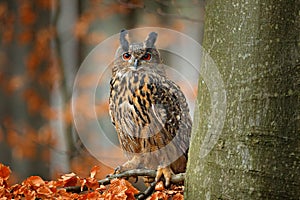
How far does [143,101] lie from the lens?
2.41m

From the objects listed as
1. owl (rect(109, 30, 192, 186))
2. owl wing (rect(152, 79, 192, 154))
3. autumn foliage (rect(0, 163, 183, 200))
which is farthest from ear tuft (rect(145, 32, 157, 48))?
autumn foliage (rect(0, 163, 183, 200))

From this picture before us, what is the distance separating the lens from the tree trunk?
1.37 metres

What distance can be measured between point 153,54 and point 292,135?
49.2 inches

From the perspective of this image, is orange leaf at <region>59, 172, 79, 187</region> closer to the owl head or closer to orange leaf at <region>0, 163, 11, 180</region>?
orange leaf at <region>0, 163, 11, 180</region>

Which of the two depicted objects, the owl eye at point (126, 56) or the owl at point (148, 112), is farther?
the owl eye at point (126, 56)

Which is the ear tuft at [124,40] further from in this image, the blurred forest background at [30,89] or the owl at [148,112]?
the blurred forest background at [30,89]

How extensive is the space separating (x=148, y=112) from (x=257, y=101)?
3.36 ft

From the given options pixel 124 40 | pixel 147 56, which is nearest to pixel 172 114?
pixel 147 56

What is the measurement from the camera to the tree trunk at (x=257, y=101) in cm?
137

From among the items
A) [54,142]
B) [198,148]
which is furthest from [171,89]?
[54,142]

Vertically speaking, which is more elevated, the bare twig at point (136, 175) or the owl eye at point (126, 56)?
the owl eye at point (126, 56)

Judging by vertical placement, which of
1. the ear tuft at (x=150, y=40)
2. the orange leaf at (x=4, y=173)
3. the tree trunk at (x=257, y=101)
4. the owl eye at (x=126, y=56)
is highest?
the ear tuft at (x=150, y=40)

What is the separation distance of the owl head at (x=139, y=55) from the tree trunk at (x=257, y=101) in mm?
978

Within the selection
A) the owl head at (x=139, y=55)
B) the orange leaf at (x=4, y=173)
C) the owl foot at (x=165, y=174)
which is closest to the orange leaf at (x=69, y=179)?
the orange leaf at (x=4, y=173)
